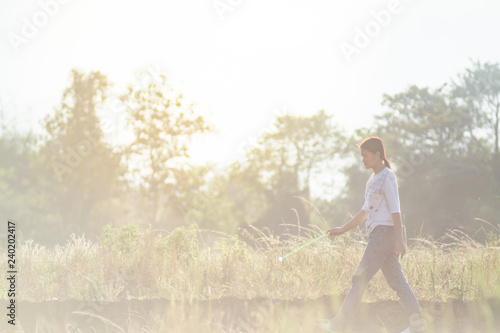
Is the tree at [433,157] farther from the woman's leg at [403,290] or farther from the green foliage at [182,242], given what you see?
the woman's leg at [403,290]

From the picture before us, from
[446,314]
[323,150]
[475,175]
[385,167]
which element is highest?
[323,150]

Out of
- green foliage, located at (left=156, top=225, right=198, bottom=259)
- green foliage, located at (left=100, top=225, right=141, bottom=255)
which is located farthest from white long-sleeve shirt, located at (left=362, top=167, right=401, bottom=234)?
green foliage, located at (left=156, top=225, right=198, bottom=259)

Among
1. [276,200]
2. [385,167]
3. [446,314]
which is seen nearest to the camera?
[385,167]

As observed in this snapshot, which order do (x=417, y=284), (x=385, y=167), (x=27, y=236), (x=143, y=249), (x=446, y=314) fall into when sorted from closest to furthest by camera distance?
(x=385, y=167) < (x=446, y=314) < (x=417, y=284) < (x=143, y=249) < (x=27, y=236)

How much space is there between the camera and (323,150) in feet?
Answer: 122

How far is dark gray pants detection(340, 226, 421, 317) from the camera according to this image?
5348 mm

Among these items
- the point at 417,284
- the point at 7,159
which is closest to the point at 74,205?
the point at 7,159

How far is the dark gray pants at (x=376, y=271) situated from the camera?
17.5ft

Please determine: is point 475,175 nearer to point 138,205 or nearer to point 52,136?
point 138,205

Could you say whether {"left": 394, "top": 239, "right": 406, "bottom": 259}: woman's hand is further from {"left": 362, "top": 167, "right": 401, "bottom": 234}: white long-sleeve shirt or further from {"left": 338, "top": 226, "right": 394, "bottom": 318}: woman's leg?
{"left": 362, "top": 167, "right": 401, "bottom": 234}: white long-sleeve shirt

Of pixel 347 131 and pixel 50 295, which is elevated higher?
pixel 347 131

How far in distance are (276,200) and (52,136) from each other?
13.2 metres

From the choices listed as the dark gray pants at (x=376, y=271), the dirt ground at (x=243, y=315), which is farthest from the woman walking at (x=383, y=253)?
the dirt ground at (x=243, y=315)

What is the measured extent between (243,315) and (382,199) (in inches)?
81.1
